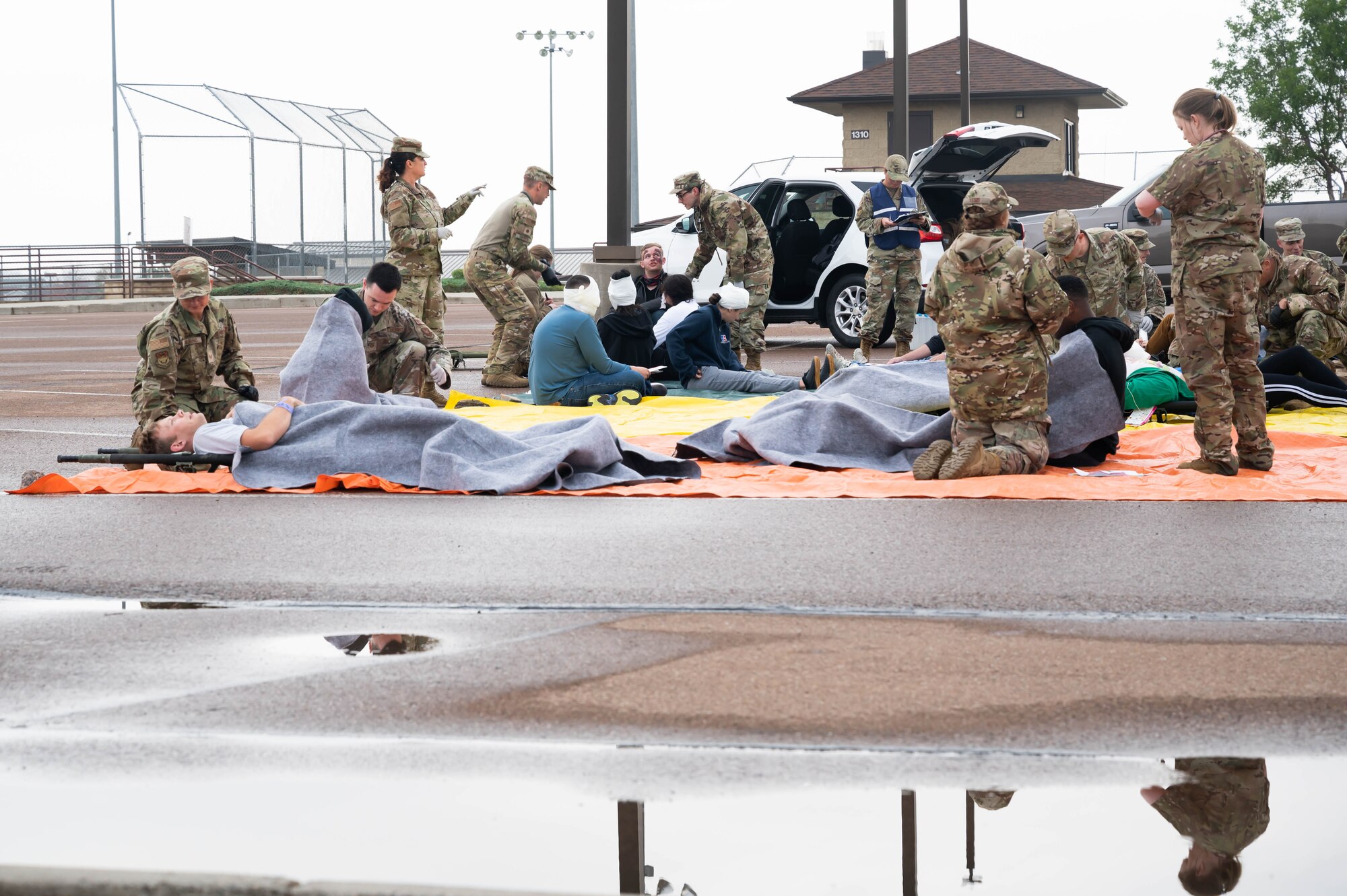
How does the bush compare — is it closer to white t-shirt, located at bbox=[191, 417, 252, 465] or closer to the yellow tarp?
the yellow tarp

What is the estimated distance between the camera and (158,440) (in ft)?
30.5

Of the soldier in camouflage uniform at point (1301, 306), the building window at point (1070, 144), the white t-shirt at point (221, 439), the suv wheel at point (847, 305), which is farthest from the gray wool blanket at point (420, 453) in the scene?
the building window at point (1070, 144)

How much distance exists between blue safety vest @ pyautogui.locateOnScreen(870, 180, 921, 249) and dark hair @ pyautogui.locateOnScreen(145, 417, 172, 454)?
27.8ft

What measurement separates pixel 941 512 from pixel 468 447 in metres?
2.72

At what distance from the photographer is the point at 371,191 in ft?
121

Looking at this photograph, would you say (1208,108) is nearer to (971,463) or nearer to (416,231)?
(971,463)

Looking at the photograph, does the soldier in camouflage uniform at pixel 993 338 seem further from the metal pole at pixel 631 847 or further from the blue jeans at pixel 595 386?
the metal pole at pixel 631 847

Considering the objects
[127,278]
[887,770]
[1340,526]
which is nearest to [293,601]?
[887,770]

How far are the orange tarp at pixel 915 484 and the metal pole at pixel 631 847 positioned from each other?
5.04m

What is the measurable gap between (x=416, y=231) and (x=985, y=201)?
21.6 ft

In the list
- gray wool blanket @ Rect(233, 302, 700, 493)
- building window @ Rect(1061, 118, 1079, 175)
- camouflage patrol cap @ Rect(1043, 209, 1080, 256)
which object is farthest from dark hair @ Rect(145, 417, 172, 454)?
building window @ Rect(1061, 118, 1079, 175)

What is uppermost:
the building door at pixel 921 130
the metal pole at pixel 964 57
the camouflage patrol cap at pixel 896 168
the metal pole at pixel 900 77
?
the building door at pixel 921 130

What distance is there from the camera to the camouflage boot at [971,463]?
29.0 feet

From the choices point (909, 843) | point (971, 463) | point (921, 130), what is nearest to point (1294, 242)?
point (971, 463)
